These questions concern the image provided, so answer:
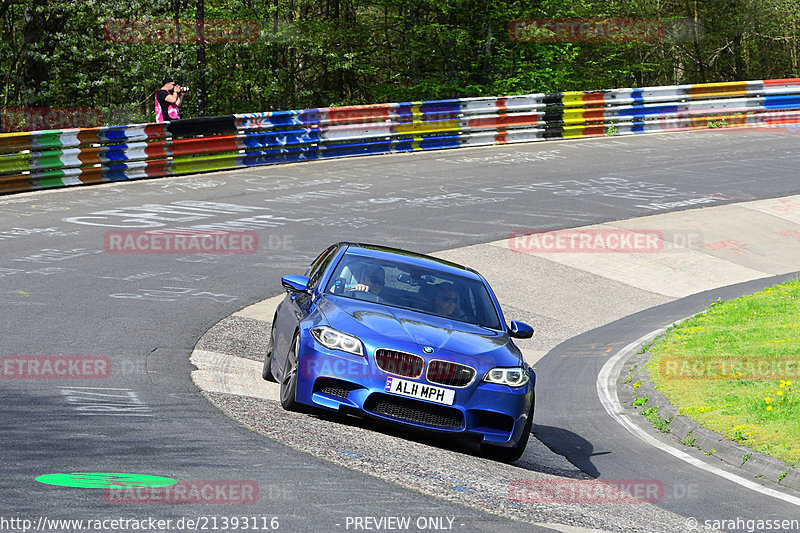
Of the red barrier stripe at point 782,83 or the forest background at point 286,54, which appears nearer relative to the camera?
the red barrier stripe at point 782,83

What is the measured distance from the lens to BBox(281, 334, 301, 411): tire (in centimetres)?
853

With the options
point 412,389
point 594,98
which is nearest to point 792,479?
point 412,389

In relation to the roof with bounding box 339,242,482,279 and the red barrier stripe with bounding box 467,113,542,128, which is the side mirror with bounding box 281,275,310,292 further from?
the red barrier stripe with bounding box 467,113,542,128

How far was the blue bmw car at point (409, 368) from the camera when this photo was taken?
8148mm

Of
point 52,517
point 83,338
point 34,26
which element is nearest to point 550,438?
point 83,338

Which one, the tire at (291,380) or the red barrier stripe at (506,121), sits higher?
the red barrier stripe at (506,121)

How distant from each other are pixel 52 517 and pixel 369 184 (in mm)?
17191

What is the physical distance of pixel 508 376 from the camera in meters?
8.42

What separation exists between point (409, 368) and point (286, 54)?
30392 millimetres

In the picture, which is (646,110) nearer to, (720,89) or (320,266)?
(720,89)

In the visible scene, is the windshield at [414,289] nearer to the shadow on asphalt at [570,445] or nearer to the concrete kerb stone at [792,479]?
the shadow on asphalt at [570,445]

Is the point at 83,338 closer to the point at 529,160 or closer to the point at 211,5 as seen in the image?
the point at 529,160

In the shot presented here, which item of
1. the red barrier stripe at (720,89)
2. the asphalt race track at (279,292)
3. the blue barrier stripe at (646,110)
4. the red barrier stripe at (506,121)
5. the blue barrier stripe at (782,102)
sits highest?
the red barrier stripe at (720,89)

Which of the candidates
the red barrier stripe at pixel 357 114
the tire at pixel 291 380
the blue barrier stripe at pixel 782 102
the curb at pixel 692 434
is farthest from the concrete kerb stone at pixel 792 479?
the blue barrier stripe at pixel 782 102
